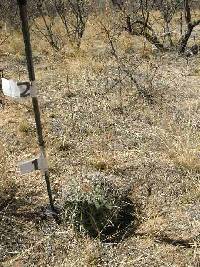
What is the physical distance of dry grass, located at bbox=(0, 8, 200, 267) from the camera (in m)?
2.85

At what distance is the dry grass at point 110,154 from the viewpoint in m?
2.85

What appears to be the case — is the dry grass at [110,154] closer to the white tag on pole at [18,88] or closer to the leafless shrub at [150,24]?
the leafless shrub at [150,24]

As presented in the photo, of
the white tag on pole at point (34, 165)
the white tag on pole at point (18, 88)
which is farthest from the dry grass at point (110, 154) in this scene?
the white tag on pole at point (18, 88)

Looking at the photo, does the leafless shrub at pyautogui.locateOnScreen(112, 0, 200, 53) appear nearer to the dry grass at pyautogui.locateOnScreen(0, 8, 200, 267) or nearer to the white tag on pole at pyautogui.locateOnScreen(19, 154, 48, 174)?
the dry grass at pyautogui.locateOnScreen(0, 8, 200, 267)

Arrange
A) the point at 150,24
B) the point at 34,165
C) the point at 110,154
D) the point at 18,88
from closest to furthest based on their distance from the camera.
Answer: the point at 18,88
the point at 34,165
the point at 110,154
the point at 150,24

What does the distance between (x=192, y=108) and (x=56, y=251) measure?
274 centimetres

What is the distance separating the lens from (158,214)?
3.14 metres

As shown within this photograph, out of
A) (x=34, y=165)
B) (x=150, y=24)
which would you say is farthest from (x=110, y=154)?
(x=150, y=24)

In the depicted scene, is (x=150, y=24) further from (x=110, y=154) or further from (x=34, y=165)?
(x=34, y=165)

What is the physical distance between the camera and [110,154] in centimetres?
401

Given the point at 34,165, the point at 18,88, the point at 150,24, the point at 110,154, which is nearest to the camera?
the point at 18,88

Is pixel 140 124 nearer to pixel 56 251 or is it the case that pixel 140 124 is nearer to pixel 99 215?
pixel 99 215

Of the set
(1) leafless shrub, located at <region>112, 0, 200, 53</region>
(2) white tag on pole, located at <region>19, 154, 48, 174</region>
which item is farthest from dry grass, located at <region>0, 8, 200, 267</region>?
(1) leafless shrub, located at <region>112, 0, 200, 53</region>

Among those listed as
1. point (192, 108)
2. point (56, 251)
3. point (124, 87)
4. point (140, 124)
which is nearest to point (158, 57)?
point (124, 87)
